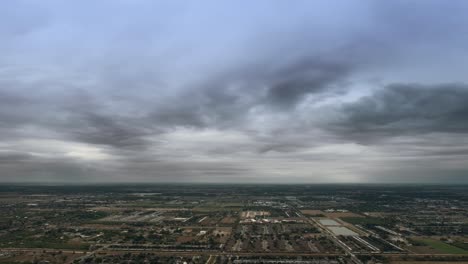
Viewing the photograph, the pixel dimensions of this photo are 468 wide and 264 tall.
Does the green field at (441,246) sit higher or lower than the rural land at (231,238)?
lower

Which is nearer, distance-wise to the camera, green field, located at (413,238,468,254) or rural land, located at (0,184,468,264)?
rural land, located at (0,184,468,264)

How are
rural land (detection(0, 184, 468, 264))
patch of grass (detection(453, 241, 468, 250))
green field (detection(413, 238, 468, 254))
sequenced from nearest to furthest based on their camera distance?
1. rural land (detection(0, 184, 468, 264))
2. green field (detection(413, 238, 468, 254))
3. patch of grass (detection(453, 241, 468, 250))

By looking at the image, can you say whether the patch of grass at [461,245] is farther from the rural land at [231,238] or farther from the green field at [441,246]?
the green field at [441,246]

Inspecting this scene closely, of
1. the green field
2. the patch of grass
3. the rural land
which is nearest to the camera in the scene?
the rural land

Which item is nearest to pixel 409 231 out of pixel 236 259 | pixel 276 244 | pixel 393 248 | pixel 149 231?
pixel 393 248

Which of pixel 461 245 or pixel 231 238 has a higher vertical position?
pixel 231 238

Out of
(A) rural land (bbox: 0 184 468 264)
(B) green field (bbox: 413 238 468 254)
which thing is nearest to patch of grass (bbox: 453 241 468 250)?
(A) rural land (bbox: 0 184 468 264)

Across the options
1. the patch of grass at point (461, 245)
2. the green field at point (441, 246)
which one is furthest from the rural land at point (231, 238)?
the patch of grass at point (461, 245)

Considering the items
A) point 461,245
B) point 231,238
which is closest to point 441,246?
point 461,245

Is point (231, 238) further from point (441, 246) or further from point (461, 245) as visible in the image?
point (461, 245)

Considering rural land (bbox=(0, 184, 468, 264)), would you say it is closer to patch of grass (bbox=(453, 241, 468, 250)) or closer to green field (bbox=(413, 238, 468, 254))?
green field (bbox=(413, 238, 468, 254))
